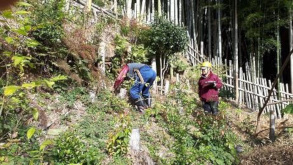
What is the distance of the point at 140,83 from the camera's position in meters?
5.40

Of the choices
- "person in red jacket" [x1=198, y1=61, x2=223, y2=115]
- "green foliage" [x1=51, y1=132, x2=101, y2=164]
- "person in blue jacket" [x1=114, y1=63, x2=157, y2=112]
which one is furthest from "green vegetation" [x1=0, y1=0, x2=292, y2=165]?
"person in red jacket" [x1=198, y1=61, x2=223, y2=115]

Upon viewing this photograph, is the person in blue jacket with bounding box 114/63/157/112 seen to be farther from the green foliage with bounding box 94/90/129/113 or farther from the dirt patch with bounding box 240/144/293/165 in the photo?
the dirt patch with bounding box 240/144/293/165

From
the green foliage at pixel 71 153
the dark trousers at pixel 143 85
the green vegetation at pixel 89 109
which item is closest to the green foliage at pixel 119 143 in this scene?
the green vegetation at pixel 89 109

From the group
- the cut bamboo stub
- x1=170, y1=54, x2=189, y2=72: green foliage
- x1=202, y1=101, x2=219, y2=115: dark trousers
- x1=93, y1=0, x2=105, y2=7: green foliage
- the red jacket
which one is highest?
x1=93, y1=0, x2=105, y2=7: green foliage

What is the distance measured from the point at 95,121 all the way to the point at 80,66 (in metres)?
1.27

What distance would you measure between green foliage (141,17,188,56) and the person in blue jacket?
3.99 feet

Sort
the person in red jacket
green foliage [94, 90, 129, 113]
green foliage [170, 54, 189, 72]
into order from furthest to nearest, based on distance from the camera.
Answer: green foliage [170, 54, 189, 72], the person in red jacket, green foliage [94, 90, 129, 113]

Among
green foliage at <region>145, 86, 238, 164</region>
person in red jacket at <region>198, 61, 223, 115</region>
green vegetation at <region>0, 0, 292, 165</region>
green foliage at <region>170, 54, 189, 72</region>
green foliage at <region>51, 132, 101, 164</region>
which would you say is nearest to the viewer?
green foliage at <region>51, 132, 101, 164</region>

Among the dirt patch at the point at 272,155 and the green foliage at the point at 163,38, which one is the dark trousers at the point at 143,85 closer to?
the green foliage at the point at 163,38

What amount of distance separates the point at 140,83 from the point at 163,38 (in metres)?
1.66

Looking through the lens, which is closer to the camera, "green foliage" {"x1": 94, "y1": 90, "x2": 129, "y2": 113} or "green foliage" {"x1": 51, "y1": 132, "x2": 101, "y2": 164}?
"green foliage" {"x1": 51, "y1": 132, "x2": 101, "y2": 164}

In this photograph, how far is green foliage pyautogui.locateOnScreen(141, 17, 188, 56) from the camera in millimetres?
6691

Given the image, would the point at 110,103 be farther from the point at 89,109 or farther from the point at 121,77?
the point at 121,77

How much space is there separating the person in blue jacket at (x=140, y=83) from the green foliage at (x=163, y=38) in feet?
3.99
